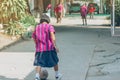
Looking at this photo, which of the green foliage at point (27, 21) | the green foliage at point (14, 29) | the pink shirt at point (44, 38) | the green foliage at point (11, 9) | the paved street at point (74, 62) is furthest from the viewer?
the green foliage at point (27, 21)

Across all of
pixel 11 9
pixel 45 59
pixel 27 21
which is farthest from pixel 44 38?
pixel 27 21

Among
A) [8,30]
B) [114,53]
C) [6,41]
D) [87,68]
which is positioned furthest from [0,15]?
[87,68]

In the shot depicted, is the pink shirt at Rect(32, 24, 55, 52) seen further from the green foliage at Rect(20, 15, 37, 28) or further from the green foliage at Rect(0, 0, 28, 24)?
the green foliage at Rect(20, 15, 37, 28)

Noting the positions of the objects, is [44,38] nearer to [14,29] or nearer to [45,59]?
[45,59]

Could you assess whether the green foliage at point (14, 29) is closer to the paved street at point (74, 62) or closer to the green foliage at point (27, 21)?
the green foliage at point (27, 21)

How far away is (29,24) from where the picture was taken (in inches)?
993

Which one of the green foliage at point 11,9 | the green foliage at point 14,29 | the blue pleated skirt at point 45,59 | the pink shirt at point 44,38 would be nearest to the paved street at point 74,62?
the blue pleated skirt at point 45,59

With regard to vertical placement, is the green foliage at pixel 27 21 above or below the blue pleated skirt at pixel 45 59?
below

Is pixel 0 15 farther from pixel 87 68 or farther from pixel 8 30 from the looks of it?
pixel 87 68

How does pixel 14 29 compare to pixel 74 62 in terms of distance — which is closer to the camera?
pixel 74 62

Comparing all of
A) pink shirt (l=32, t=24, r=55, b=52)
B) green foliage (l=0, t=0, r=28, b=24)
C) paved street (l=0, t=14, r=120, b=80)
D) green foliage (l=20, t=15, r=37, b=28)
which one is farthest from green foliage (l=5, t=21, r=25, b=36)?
pink shirt (l=32, t=24, r=55, b=52)

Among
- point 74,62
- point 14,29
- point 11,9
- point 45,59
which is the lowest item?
point 74,62

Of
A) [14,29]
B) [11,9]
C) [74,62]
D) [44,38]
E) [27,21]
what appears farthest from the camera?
[27,21]

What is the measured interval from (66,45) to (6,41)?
267 centimetres
